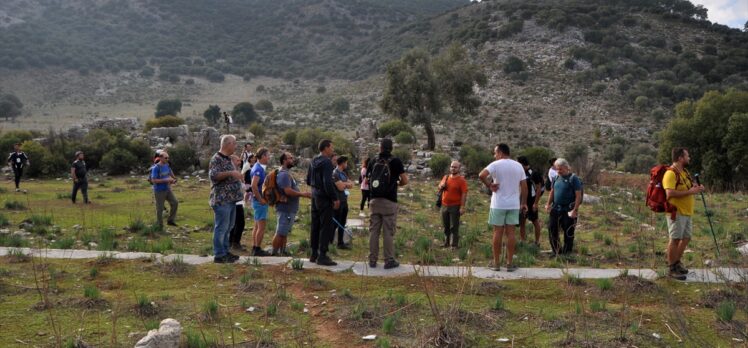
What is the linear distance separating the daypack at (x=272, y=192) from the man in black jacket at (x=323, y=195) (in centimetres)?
79

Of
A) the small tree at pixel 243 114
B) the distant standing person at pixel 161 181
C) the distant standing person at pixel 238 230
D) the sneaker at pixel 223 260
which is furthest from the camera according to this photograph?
the small tree at pixel 243 114

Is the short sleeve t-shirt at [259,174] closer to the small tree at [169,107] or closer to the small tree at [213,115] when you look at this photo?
the small tree at [213,115]

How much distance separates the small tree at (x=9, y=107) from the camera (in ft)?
179

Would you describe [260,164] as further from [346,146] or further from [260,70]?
[260,70]

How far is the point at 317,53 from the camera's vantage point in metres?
94.1

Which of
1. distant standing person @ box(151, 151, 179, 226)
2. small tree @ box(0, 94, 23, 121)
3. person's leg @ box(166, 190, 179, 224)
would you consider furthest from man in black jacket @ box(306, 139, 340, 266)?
small tree @ box(0, 94, 23, 121)

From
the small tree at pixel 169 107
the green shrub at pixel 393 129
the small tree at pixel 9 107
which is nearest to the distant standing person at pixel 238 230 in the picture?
the green shrub at pixel 393 129

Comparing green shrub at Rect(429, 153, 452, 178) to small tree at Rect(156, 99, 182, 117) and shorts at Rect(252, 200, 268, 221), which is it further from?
small tree at Rect(156, 99, 182, 117)

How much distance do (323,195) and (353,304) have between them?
2158 mm

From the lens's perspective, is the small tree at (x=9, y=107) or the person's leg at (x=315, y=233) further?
the small tree at (x=9, y=107)

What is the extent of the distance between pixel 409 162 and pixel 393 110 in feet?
26.4

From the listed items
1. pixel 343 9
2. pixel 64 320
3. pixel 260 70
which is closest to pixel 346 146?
pixel 64 320

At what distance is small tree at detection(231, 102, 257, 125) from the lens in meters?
52.1

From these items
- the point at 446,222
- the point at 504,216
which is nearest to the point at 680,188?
the point at 504,216
